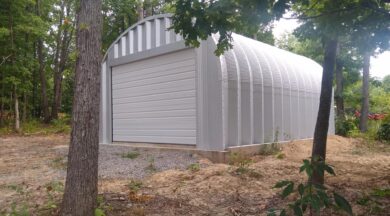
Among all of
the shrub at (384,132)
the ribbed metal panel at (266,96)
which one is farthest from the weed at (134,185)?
the shrub at (384,132)

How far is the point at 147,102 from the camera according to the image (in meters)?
11.9

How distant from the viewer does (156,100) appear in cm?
1150

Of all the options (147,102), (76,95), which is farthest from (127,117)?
(76,95)

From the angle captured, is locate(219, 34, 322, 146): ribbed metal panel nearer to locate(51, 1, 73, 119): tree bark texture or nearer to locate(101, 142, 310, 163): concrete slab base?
locate(101, 142, 310, 163): concrete slab base

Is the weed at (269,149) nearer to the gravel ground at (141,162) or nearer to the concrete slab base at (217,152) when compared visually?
the concrete slab base at (217,152)

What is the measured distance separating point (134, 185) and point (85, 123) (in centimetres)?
247

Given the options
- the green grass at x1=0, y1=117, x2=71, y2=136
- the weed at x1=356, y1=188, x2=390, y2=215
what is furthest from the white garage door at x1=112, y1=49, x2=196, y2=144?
the green grass at x1=0, y1=117, x2=71, y2=136

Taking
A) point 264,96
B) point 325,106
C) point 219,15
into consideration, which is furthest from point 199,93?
point 219,15

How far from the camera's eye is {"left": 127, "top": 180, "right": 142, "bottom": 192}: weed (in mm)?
6054

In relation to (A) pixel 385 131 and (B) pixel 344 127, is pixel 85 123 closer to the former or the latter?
A: (A) pixel 385 131

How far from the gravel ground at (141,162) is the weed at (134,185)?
682mm

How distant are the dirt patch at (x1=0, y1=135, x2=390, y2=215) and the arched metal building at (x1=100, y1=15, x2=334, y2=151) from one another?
3.37ft

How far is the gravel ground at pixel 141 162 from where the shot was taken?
7645mm

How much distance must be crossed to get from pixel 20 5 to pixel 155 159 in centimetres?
1510
